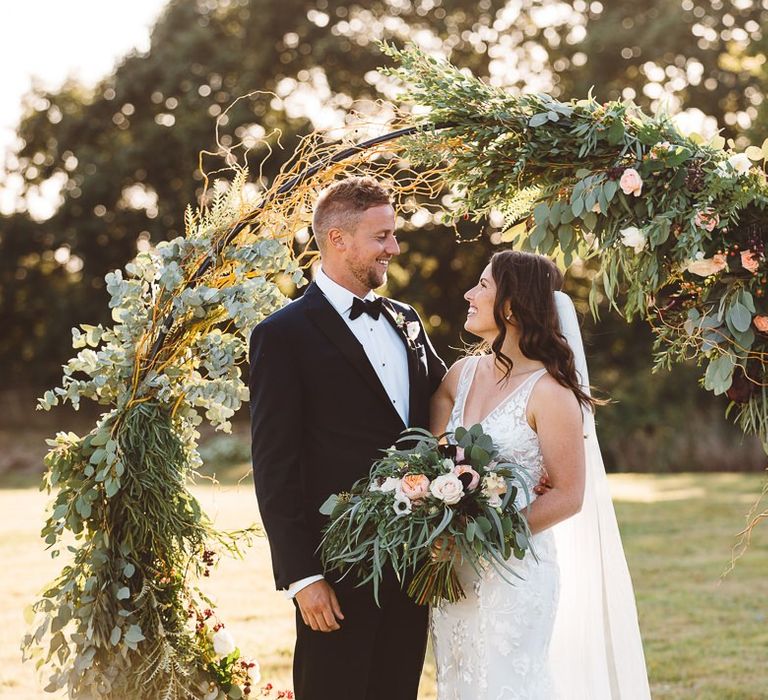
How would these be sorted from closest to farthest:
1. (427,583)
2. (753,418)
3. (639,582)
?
1. (427,583)
2. (753,418)
3. (639,582)

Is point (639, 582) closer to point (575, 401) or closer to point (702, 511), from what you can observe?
point (702, 511)

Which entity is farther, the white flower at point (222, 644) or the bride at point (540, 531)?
the white flower at point (222, 644)

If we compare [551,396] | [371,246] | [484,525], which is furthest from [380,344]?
[484,525]

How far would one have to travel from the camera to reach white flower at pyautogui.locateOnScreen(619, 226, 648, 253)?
3.94 meters

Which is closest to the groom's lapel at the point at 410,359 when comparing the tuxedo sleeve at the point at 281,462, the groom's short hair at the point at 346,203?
the groom's short hair at the point at 346,203

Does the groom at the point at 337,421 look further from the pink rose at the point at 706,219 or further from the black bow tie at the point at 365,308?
the pink rose at the point at 706,219

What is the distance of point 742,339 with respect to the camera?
3.89m

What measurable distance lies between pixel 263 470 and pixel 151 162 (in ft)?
71.0

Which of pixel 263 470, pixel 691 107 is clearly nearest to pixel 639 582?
pixel 263 470

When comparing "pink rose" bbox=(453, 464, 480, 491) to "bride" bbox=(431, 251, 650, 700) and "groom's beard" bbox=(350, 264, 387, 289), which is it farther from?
"groom's beard" bbox=(350, 264, 387, 289)

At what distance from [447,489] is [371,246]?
1.13m

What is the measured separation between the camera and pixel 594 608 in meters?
4.25

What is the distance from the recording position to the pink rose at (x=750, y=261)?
388 cm

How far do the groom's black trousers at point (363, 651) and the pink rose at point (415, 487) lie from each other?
50 centimetres
